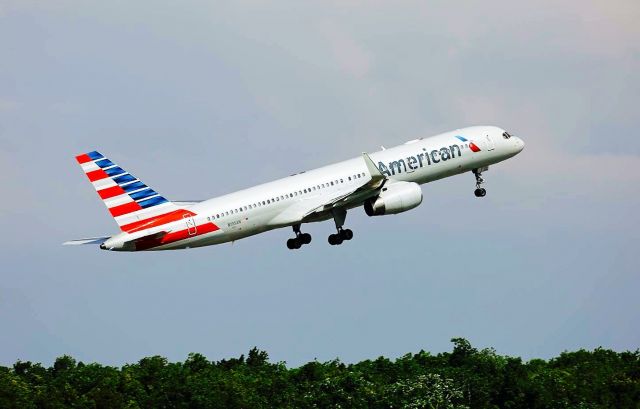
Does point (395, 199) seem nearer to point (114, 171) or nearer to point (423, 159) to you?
point (423, 159)

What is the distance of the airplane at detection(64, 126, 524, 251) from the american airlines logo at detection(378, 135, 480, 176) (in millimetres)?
73

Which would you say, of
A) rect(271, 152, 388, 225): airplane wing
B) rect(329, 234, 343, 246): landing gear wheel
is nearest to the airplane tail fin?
rect(271, 152, 388, 225): airplane wing

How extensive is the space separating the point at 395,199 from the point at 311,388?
63037 mm

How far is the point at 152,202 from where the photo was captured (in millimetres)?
118688

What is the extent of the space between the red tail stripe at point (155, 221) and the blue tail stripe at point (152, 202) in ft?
3.73

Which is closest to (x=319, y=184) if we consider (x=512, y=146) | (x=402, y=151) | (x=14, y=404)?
(x=402, y=151)

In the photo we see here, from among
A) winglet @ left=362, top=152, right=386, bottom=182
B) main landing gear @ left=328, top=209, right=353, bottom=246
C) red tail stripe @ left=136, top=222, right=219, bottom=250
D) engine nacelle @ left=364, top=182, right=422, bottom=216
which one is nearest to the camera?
red tail stripe @ left=136, top=222, right=219, bottom=250

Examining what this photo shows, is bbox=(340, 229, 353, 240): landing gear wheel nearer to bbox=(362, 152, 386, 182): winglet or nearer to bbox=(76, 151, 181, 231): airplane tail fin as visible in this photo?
bbox=(362, 152, 386, 182): winglet

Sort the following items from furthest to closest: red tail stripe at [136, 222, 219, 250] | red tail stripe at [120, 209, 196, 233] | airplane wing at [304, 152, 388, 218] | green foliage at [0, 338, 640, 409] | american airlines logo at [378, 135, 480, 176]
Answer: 1. green foliage at [0, 338, 640, 409]
2. american airlines logo at [378, 135, 480, 176]
3. airplane wing at [304, 152, 388, 218]
4. red tail stripe at [120, 209, 196, 233]
5. red tail stripe at [136, 222, 219, 250]

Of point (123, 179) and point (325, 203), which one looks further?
point (325, 203)

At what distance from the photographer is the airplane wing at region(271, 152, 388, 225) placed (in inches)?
4734

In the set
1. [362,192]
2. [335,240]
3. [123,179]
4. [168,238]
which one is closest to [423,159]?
[362,192]

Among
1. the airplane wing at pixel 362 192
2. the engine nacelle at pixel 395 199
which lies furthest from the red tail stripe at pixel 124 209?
the engine nacelle at pixel 395 199

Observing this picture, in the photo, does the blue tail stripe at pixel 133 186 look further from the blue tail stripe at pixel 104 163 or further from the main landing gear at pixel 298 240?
the main landing gear at pixel 298 240
